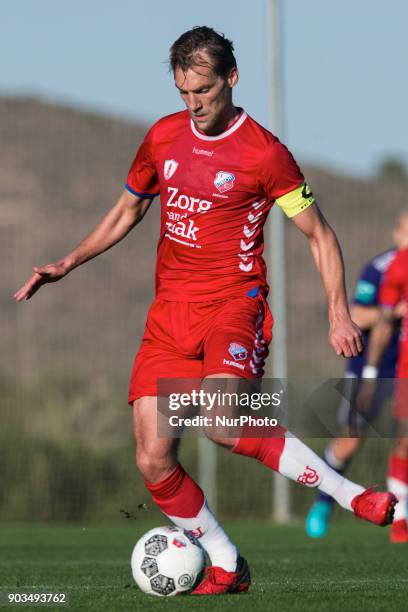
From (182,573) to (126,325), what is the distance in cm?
2489

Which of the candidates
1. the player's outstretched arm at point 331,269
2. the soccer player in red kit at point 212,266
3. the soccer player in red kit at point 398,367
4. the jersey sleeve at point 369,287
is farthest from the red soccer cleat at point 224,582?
the jersey sleeve at point 369,287

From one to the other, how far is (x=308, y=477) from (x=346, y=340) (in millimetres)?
650

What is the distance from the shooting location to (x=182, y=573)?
616cm

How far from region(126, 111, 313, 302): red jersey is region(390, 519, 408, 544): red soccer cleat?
4460 mm

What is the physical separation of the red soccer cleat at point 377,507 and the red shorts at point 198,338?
0.76 m

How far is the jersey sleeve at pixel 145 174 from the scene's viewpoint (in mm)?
6676

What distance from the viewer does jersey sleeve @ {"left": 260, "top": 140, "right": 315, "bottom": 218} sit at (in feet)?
20.5

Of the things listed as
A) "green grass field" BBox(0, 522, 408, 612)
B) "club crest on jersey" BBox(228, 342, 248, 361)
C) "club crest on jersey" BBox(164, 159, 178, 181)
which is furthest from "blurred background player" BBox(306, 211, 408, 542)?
"club crest on jersey" BBox(228, 342, 248, 361)

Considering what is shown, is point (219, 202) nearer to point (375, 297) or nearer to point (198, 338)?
point (198, 338)

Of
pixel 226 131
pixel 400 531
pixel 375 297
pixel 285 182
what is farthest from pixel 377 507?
pixel 375 297

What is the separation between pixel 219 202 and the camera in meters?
6.36

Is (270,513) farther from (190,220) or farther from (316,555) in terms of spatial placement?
(190,220)

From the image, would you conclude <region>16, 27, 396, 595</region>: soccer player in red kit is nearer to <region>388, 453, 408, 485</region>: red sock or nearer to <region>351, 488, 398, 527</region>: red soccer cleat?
<region>351, 488, 398, 527</region>: red soccer cleat

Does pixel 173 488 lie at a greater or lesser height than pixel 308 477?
lesser
